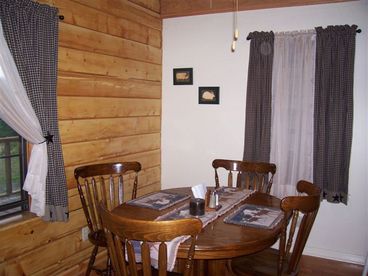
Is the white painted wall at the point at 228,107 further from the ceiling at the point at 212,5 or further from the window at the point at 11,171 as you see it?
the window at the point at 11,171

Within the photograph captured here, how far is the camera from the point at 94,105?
2883 millimetres

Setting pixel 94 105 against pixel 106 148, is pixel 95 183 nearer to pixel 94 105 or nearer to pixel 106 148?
pixel 106 148

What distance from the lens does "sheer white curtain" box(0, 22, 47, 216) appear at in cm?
203

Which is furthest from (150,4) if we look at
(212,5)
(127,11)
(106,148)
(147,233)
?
(147,233)

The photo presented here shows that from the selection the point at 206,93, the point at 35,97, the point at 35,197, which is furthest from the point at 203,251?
Result: the point at 206,93

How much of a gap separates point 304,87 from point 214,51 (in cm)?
100

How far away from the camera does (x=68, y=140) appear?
2633mm

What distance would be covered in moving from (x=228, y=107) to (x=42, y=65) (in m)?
1.90

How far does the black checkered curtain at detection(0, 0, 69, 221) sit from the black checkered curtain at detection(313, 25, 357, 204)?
2219 millimetres

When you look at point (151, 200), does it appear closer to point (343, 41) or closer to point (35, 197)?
point (35, 197)

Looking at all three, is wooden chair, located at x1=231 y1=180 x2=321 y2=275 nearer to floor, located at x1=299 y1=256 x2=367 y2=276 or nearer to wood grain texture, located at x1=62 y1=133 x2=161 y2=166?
floor, located at x1=299 y1=256 x2=367 y2=276

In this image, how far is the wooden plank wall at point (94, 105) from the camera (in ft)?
8.03

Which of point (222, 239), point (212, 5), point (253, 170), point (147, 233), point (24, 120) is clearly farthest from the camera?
point (212, 5)

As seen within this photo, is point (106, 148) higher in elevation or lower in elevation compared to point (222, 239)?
higher
